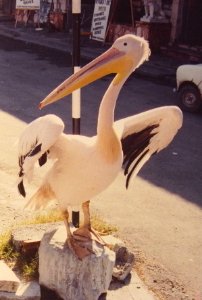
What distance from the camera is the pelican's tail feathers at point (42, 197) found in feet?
14.0

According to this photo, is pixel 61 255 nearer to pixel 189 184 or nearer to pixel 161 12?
pixel 189 184

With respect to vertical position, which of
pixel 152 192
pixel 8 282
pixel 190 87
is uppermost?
pixel 190 87

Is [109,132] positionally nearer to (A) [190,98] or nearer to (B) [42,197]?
(B) [42,197]

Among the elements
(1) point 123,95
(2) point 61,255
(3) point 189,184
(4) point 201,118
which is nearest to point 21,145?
(2) point 61,255

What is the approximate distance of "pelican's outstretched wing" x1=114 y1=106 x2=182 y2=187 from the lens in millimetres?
4164

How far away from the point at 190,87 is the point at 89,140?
653 cm

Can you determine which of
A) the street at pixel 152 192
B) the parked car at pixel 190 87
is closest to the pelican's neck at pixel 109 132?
the street at pixel 152 192

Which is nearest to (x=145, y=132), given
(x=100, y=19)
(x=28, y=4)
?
(x=100, y=19)

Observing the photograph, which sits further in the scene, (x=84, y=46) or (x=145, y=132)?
(x=84, y=46)

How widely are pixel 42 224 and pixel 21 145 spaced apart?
5.83 ft

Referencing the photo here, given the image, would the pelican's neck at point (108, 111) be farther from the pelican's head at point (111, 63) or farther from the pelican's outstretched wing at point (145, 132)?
the pelican's outstretched wing at point (145, 132)

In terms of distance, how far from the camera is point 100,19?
57.6 feet

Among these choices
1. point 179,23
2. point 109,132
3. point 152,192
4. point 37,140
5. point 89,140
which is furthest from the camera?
point 179,23

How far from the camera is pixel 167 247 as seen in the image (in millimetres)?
5469
